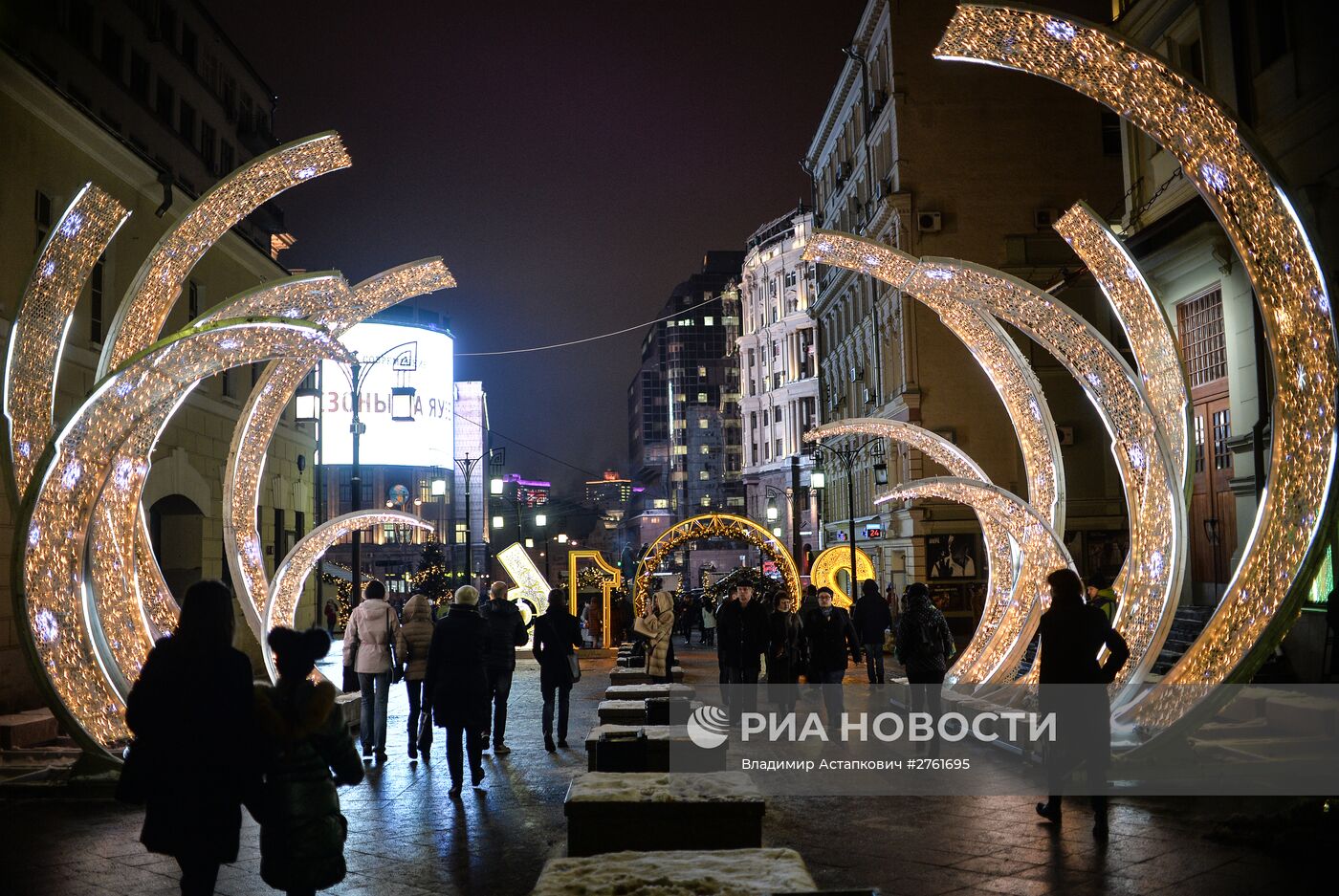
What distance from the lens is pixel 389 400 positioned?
39500mm

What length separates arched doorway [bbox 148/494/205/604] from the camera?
21.0m

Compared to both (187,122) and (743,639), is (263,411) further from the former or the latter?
(187,122)

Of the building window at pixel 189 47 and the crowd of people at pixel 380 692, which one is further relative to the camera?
the building window at pixel 189 47

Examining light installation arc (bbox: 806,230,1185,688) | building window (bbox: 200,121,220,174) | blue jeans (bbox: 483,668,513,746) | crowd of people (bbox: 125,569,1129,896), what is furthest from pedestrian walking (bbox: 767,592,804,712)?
building window (bbox: 200,121,220,174)

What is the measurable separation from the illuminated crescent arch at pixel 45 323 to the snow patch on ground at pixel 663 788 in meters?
6.66

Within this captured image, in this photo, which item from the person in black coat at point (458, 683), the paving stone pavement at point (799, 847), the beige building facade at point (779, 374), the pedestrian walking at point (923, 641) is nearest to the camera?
the paving stone pavement at point (799, 847)

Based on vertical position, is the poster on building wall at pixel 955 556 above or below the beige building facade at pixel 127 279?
below

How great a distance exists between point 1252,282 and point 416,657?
8.45 metres

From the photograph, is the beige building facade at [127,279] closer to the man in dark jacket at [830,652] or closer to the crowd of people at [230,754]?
the crowd of people at [230,754]

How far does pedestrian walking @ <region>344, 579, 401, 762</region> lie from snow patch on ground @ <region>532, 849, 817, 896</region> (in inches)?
268

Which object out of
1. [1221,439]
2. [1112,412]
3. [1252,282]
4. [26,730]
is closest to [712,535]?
[1221,439]

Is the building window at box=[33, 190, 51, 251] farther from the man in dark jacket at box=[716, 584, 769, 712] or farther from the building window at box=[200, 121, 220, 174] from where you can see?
the building window at box=[200, 121, 220, 174]

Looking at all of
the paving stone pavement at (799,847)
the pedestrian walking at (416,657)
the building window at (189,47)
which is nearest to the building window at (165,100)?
the building window at (189,47)

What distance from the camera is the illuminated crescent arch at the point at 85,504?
9.70 meters
